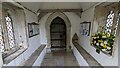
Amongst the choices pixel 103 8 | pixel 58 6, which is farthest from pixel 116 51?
pixel 58 6

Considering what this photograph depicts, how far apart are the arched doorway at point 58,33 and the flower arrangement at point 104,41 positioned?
3.47 meters

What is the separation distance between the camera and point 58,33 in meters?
7.19

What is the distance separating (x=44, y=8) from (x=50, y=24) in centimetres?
96

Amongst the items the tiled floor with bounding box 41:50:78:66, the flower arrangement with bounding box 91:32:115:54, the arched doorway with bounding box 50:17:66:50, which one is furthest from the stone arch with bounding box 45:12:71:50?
the flower arrangement with bounding box 91:32:115:54

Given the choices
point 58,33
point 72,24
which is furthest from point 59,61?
point 72,24

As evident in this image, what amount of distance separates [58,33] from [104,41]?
419 cm

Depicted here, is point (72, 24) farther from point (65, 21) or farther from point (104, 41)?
point (104, 41)

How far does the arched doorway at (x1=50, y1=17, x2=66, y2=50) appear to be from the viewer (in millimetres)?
7075

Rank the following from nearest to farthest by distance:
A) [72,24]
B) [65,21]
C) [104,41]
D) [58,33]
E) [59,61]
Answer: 1. [104,41]
2. [59,61]
3. [65,21]
4. [72,24]
5. [58,33]

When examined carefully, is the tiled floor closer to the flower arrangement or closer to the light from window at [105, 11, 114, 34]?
the flower arrangement

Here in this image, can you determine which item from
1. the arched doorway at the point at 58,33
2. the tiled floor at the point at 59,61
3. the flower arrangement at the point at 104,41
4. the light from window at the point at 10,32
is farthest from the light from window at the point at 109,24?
the arched doorway at the point at 58,33

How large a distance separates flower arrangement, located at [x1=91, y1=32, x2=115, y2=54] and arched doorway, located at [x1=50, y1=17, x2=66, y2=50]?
11.4ft

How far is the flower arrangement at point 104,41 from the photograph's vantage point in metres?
2.83

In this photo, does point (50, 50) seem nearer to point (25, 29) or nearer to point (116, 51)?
point (25, 29)
